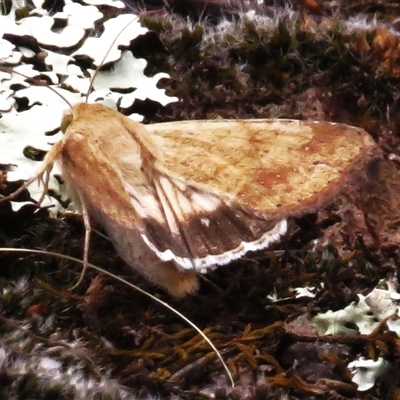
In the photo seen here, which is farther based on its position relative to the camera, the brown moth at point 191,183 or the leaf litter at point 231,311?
the brown moth at point 191,183

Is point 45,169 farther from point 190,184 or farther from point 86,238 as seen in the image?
point 190,184

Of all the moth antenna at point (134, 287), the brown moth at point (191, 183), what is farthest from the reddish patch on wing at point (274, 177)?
the moth antenna at point (134, 287)

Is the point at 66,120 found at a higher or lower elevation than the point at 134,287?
higher

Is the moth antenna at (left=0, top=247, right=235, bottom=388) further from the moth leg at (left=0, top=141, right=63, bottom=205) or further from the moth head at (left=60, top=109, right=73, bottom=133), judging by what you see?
the moth head at (left=60, top=109, right=73, bottom=133)

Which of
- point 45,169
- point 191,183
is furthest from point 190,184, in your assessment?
point 45,169

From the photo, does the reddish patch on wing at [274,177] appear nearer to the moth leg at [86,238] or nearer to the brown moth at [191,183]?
the brown moth at [191,183]

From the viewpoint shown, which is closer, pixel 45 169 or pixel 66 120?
pixel 45 169

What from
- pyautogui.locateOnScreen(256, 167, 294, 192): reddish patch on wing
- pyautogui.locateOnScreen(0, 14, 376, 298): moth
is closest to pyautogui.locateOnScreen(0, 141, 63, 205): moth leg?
pyautogui.locateOnScreen(0, 14, 376, 298): moth

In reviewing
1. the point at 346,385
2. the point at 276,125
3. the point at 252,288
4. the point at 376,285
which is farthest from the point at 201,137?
the point at 346,385
